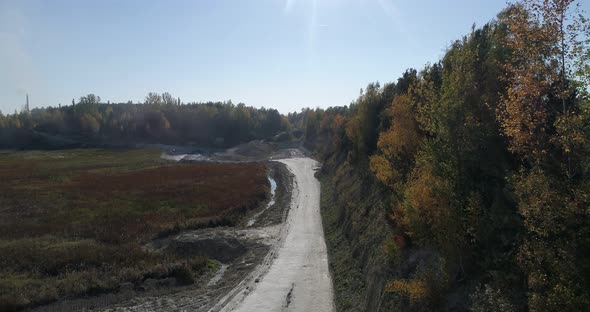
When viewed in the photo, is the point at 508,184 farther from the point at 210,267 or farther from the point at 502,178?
the point at 210,267

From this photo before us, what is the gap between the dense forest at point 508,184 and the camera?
29.4 feet

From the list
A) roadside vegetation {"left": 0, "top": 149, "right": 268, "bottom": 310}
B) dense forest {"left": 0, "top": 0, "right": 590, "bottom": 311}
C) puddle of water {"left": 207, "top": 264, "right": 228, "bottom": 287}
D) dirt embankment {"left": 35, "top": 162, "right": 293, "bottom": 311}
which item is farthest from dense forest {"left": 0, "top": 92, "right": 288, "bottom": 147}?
dense forest {"left": 0, "top": 0, "right": 590, "bottom": 311}

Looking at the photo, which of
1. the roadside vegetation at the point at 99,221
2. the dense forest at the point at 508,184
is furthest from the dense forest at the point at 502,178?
the roadside vegetation at the point at 99,221

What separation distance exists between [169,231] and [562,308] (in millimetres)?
30942

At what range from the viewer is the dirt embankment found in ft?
70.0

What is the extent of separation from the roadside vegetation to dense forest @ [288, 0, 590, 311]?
1608 centimetres

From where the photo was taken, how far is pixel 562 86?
966 centimetres

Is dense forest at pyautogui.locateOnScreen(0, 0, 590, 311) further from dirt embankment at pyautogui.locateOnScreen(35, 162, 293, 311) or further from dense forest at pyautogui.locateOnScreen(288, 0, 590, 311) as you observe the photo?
dirt embankment at pyautogui.locateOnScreen(35, 162, 293, 311)

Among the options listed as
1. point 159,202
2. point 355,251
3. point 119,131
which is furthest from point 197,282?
point 119,131

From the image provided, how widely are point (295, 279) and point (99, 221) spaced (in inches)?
852

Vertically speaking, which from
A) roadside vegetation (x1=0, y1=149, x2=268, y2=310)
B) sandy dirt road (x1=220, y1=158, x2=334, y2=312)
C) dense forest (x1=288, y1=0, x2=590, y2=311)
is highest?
dense forest (x1=288, y1=0, x2=590, y2=311)

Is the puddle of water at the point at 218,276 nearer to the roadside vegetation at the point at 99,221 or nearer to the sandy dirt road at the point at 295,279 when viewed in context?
the roadside vegetation at the point at 99,221

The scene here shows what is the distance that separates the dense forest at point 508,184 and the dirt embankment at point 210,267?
10.6m

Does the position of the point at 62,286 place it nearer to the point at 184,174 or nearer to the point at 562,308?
the point at 562,308
